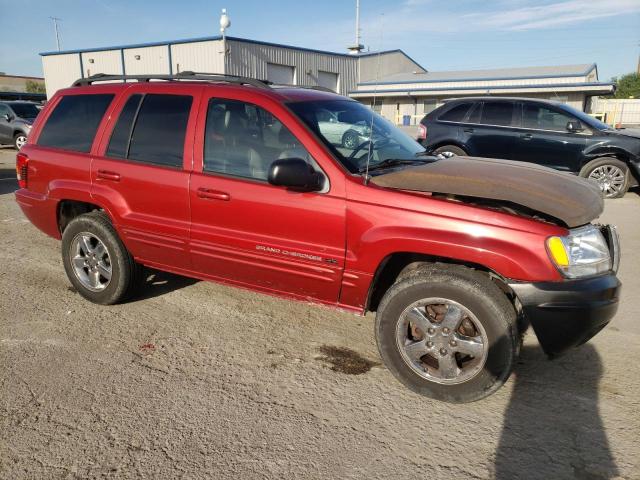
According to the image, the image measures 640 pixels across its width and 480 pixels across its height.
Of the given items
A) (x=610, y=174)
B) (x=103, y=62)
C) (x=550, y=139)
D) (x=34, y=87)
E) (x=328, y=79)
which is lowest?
(x=610, y=174)

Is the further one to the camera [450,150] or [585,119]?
[450,150]

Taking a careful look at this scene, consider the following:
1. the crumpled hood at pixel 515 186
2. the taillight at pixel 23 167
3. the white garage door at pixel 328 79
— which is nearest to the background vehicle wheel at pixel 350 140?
the crumpled hood at pixel 515 186

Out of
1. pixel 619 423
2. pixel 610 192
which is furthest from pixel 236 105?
pixel 610 192

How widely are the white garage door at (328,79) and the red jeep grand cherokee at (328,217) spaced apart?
26.6 metres

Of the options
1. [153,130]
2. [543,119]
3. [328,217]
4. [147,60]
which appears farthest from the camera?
[147,60]

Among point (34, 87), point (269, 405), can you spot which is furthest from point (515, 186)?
point (34, 87)

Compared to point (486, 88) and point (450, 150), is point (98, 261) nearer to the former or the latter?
point (450, 150)

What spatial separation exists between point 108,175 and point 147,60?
2613cm

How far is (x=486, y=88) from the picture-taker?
28.0 meters

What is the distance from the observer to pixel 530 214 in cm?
288

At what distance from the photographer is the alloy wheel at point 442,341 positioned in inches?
114

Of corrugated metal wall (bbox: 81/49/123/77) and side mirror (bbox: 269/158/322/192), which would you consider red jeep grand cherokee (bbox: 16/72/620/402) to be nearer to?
side mirror (bbox: 269/158/322/192)

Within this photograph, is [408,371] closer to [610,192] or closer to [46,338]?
[46,338]

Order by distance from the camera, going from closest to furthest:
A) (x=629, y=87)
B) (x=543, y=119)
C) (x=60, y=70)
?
(x=543, y=119), (x=60, y=70), (x=629, y=87)
